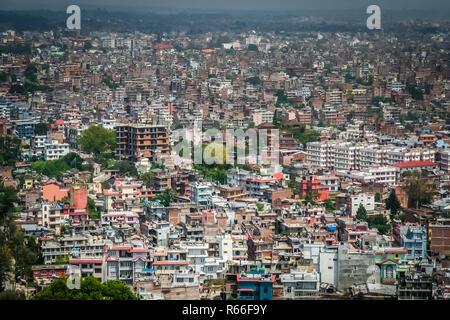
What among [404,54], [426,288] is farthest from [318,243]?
[404,54]

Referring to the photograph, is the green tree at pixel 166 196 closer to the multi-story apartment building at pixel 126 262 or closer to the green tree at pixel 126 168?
the green tree at pixel 126 168

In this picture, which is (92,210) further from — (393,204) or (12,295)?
(12,295)

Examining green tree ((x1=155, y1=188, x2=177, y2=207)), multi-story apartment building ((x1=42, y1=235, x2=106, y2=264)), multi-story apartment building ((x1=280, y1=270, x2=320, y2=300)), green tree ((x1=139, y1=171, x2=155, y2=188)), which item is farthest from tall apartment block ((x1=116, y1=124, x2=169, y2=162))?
multi-story apartment building ((x1=280, y1=270, x2=320, y2=300))

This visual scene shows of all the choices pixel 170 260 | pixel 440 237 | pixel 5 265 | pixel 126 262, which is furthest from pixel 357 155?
pixel 5 265

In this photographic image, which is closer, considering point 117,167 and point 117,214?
point 117,214

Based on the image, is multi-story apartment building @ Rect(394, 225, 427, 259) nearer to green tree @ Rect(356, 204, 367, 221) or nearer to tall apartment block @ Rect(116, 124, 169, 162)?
green tree @ Rect(356, 204, 367, 221)

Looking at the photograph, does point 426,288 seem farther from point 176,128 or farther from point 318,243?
point 176,128

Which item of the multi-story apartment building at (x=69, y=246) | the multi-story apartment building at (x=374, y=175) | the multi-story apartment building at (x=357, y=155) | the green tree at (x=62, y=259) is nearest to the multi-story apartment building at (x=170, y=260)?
the multi-story apartment building at (x=69, y=246)
